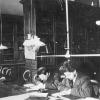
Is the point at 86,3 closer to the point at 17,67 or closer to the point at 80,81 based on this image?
the point at 17,67

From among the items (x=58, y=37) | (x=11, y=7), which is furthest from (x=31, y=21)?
(x=11, y=7)

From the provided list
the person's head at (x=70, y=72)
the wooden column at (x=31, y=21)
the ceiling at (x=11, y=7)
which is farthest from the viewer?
the ceiling at (x=11, y=7)

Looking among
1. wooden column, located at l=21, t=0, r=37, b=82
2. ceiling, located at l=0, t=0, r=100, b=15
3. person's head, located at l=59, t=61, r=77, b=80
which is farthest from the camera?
ceiling, located at l=0, t=0, r=100, b=15

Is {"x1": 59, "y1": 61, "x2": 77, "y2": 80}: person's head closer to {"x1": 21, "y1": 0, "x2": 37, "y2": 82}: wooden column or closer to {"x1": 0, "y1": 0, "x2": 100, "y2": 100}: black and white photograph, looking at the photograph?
{"x1": 0, "y1": 0, "x2": 100, "y2": 100}: black and white photograph

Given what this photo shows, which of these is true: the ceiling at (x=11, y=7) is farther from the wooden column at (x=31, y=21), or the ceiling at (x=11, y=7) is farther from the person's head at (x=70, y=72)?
the person's head at (x=70, y=72)

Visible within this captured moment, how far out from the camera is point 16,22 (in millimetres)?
7391

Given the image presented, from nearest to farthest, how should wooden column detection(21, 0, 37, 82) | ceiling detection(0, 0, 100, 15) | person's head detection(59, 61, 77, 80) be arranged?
person's head detection(59, 61, 77, 80)
wooden column detection(21, 0, 37, 82)
ceiling detection(0, 0, 100, 15)

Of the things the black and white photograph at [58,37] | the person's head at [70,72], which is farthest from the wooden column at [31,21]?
the person's head at [70,72]

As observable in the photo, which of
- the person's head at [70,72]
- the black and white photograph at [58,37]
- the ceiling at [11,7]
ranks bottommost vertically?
the person's head at [70,72]

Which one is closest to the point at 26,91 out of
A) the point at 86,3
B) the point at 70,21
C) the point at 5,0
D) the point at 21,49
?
the point at 70,21

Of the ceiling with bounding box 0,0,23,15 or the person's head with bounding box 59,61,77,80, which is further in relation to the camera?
the ceiling with bounding box 0,0,23,15

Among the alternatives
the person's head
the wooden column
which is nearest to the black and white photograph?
the wooden column

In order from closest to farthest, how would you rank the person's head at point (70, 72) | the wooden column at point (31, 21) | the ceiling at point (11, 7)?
the person's head at point (70, 72) < the wooden column at point (31, 21) < the ceiling at point (11, 7)

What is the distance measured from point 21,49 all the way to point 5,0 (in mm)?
1635
